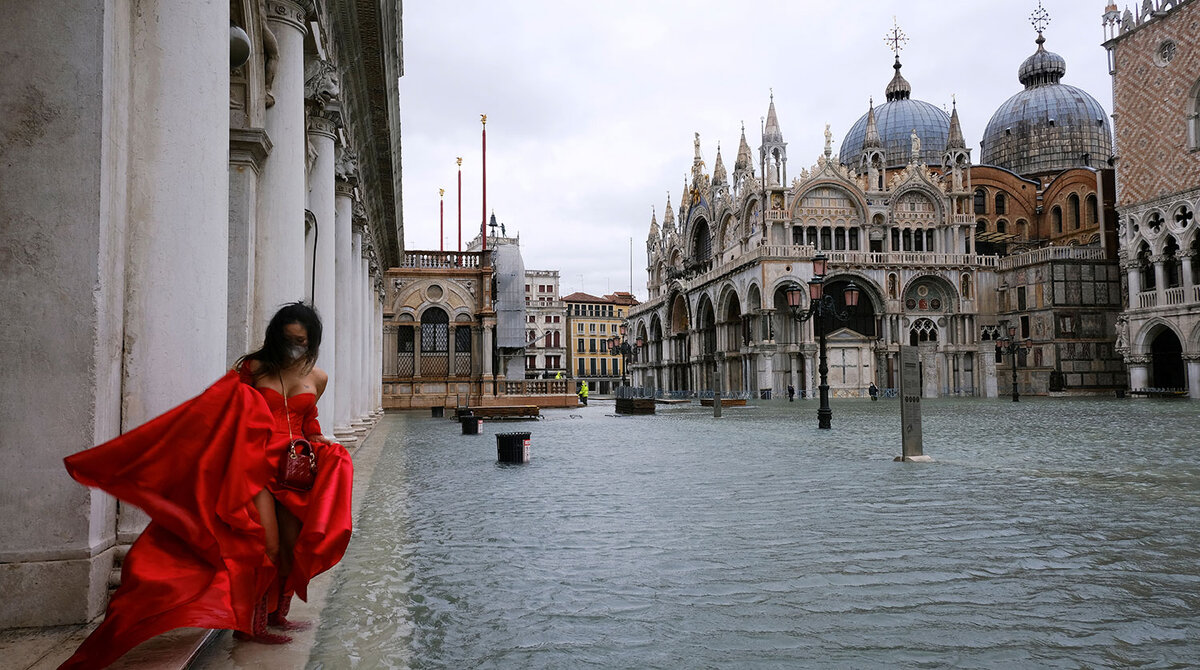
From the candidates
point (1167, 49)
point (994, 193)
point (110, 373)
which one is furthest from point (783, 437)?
point (994, 193)

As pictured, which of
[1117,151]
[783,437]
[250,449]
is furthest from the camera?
[1117,151]

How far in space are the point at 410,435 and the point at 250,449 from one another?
14.7 m

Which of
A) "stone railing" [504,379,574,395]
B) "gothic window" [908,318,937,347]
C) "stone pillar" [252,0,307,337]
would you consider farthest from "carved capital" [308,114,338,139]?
"gothic window" [908,318,937,347]

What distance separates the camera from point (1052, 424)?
19469mm

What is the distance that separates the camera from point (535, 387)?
35125mm

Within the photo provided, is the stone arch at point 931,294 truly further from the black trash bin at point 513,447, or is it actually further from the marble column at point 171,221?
the marble column at point 171,221

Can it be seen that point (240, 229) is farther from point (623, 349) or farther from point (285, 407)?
point (623, 349)

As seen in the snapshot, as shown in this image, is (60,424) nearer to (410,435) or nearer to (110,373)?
(110,373)

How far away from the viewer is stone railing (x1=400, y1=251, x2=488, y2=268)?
112 ft

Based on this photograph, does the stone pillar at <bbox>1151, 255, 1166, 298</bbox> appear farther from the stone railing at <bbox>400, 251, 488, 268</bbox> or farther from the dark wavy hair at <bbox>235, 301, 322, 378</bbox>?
the dark wavy hair at <bbox>235, 301, 322, 378</bbox>

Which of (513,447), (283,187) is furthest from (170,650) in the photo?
(513,447)

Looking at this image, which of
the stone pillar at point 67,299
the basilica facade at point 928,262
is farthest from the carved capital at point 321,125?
the basilica facade at point 928,262

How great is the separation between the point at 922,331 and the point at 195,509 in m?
53.0

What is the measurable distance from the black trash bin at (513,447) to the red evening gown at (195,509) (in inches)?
307
